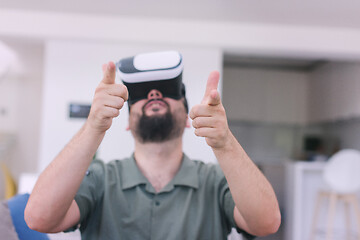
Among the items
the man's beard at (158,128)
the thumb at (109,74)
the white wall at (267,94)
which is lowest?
the man's beard at (158,128)

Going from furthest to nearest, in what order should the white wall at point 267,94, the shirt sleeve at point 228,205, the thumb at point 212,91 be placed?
the white wall at point 267,94 → the shirt sleeve at point 228,205 → the thumb at point 212,91

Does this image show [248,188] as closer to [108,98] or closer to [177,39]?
[108,98]

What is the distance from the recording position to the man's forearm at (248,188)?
70 cm

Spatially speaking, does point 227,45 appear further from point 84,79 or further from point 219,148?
point 219,148

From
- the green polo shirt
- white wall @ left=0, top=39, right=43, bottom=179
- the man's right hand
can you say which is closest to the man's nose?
the man's right hand

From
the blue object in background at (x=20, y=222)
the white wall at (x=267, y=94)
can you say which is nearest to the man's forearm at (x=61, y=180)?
the blue object in background at (x=20, y=222)

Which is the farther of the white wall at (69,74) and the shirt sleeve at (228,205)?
the white wall at (69,74)

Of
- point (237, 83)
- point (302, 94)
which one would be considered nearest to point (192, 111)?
point (237, 83)

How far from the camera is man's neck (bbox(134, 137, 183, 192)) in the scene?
985 mm

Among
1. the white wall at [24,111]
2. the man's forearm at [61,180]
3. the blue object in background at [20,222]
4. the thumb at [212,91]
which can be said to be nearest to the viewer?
the thumb at [212,91]

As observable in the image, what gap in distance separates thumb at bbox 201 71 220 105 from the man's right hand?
0.15 metres

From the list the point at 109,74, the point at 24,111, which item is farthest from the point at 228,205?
the point at 24,111

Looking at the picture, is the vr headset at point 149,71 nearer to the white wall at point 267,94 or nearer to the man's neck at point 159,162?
the man's neck at point 159,162

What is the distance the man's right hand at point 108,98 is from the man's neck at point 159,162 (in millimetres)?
335
